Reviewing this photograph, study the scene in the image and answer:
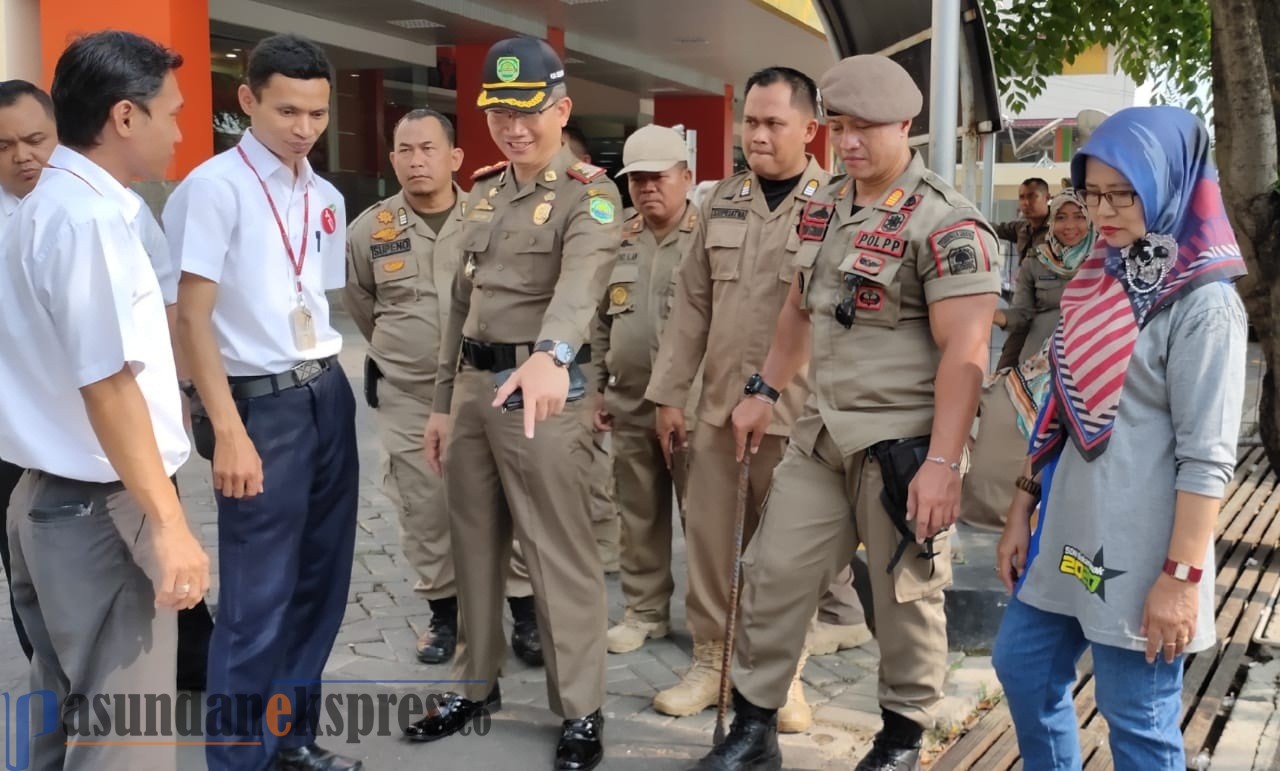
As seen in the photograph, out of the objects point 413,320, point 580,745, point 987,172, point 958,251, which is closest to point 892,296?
point 958,251

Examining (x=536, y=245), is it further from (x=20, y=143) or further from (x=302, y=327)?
(x=20, y=143)

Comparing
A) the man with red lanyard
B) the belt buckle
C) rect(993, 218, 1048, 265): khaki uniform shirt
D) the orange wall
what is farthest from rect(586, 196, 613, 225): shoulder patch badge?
the orange wall

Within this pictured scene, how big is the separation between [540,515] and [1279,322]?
3888 millimetres

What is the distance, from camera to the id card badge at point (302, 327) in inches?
123

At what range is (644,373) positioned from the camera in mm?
4703

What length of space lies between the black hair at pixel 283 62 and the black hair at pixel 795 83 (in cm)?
139

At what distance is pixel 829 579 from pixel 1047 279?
4.72 m

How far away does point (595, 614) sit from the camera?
344cm

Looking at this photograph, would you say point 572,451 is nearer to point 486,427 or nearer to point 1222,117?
point 486,427

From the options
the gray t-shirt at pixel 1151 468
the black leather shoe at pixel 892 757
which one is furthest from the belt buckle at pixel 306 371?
the gray t-shirt at pixel 1151 468

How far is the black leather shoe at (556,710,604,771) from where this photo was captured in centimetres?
335

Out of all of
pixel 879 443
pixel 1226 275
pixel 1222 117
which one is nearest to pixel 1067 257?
pixel 1222 117

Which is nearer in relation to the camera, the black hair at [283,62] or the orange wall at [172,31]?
the black hair at [283,62]

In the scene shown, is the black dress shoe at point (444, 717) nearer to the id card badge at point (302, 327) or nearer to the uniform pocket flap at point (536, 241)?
the id card badge at point (302, 327)
